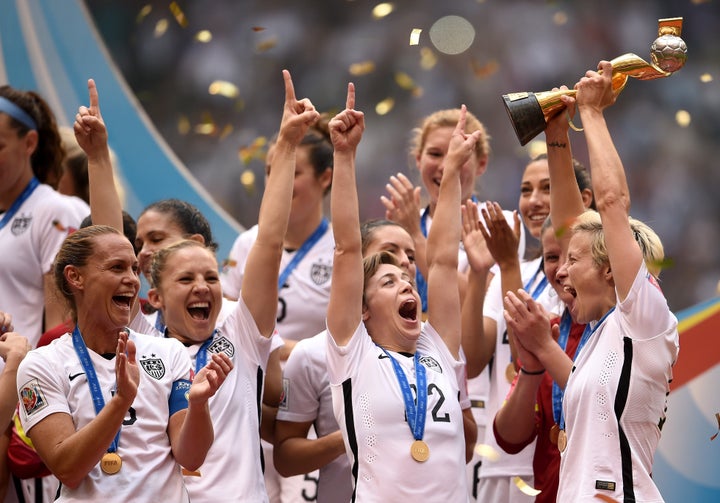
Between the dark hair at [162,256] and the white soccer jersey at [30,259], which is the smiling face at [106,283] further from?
the white soccer jersey at [30,259]

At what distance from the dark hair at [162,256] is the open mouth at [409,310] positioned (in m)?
0.74

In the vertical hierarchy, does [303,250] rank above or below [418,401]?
above

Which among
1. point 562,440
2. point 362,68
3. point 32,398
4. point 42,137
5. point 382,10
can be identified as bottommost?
point 562,440

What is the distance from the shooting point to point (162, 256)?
391 centimetres

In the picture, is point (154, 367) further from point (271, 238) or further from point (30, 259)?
point (30, 259)

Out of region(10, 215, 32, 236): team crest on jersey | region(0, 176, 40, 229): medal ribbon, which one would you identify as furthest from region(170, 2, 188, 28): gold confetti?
region(10, 215, 32, 236): team crest on jersey

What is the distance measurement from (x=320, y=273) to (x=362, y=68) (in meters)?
3.47

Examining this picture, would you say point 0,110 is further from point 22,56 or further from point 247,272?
point 22,56

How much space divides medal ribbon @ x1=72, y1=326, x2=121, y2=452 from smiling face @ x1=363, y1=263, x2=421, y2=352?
986 millimetres

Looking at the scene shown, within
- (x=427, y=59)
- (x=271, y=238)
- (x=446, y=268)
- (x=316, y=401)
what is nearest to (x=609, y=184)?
(x=446, y=268)

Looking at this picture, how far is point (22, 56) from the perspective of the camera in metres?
7.12

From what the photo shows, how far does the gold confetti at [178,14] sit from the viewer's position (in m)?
7.59

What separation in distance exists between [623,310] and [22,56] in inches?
200

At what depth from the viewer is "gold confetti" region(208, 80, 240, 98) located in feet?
25.4
